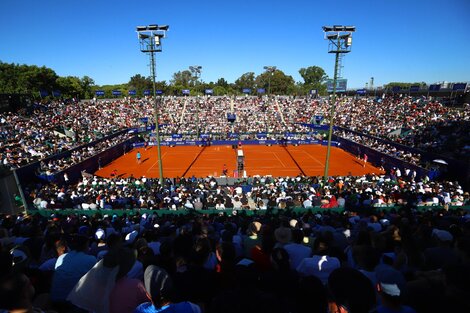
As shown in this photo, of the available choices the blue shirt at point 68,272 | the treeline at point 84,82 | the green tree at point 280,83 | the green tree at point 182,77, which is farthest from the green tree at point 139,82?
the blue shirt at point 68,272

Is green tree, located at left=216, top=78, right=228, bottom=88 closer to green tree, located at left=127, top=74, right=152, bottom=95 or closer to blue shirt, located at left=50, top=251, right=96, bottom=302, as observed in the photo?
green tree, located at left=127, top=74, right=152, bottom=95

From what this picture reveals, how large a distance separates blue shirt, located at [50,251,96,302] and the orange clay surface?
27059mm

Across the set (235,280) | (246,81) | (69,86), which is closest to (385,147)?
(235,280)

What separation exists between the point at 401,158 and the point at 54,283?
3361 centimetres

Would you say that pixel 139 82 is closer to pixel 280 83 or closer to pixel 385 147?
pixel 280 83

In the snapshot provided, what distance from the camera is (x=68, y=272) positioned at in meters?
3.99

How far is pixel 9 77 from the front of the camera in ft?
206

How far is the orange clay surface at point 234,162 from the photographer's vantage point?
3288cm

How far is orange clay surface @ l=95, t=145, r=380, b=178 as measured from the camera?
32.9 meters

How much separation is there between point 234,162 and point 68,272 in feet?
110

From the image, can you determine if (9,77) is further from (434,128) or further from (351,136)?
(434,128)

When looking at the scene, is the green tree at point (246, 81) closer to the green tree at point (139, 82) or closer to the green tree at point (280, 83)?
the green tree at point (280, 83)

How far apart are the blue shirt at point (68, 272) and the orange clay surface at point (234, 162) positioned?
88.8 ft

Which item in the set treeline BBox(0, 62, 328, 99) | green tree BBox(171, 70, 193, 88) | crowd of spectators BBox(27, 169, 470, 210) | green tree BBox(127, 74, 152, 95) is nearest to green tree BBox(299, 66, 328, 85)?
treeline BBox(0, 62, 328, 99)
